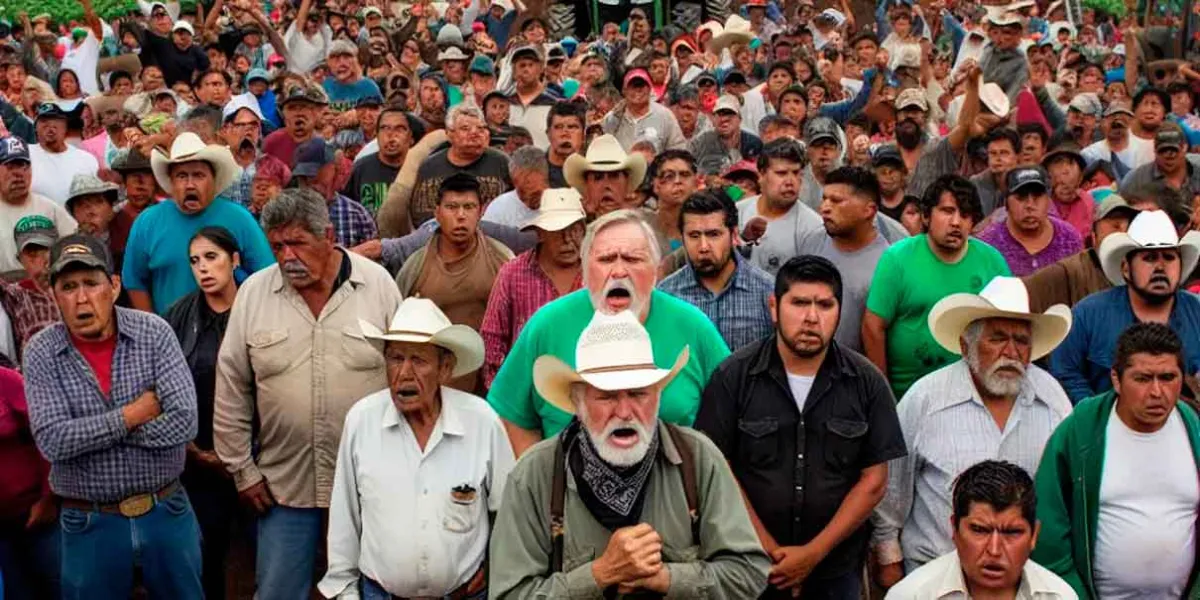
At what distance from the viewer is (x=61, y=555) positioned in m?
6.43

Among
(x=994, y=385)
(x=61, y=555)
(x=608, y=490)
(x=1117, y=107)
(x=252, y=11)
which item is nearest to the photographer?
(x=608, y=490)

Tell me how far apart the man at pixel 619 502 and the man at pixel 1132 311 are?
2808 mm

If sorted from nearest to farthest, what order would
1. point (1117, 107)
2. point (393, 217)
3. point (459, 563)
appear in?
point (459, 563)
point (393, 217)
point (1117, 107)

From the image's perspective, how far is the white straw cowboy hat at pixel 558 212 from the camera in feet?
23.4

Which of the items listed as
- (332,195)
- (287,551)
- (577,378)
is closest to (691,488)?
(577,378)

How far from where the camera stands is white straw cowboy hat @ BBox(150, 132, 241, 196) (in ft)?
27.1

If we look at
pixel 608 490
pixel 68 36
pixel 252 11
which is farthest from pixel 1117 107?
pixel 68 36

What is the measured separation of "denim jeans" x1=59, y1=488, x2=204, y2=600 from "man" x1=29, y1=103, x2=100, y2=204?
5351 mm

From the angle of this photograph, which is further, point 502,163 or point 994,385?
point 502,163

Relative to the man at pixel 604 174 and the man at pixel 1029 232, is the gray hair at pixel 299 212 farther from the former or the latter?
the man at pixel 1029 232

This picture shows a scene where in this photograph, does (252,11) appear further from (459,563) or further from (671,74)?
(459,563)

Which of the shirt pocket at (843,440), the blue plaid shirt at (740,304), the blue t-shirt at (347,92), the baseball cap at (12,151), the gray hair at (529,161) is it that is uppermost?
the blue t-shirt at (347,92)

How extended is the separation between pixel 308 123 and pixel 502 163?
2.04 meters

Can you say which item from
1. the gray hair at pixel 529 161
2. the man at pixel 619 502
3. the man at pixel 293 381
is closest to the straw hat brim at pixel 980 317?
the man at pixel 619 502
